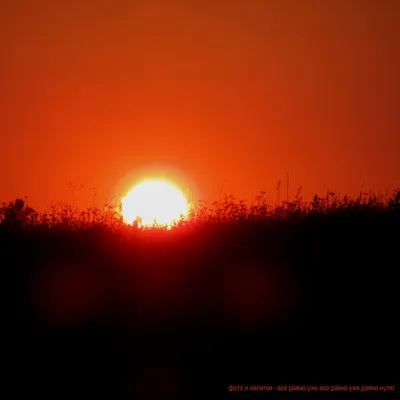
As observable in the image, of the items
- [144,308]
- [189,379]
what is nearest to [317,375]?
[189,379]

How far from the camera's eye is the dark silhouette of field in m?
7.94

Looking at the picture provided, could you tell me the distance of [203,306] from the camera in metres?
8.59

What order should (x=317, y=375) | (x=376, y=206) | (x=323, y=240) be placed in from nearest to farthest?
(x=317, y=375), (x=323, y=240), (x=376, y=206)

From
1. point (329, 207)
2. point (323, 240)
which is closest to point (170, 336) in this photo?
point (323, 240)

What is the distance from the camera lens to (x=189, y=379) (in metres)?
7.89

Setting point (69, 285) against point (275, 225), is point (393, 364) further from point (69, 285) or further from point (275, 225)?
point (69, 285)

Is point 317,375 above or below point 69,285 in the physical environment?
below

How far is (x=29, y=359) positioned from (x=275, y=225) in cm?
328

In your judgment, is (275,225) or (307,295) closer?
(307,295)

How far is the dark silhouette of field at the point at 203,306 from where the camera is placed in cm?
794

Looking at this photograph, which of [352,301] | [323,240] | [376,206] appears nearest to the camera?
[352,301]

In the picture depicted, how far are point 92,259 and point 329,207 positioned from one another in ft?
10.2

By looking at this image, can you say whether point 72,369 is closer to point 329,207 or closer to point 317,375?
point 317,375

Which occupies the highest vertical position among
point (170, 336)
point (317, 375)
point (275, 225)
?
point (275, 225)
